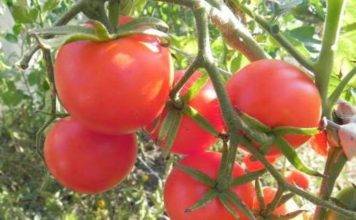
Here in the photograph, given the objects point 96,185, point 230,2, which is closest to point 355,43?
point 230,2

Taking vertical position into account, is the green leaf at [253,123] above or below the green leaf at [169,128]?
above

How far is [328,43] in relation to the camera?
0.71 meters

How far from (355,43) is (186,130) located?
12.9 inches

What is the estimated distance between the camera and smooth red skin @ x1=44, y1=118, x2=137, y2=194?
0.72 meters

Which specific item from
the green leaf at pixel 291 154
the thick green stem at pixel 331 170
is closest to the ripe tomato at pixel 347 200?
the thick green stem at pixel 331 170

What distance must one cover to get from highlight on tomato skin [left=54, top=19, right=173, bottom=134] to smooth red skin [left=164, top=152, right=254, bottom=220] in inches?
4.1

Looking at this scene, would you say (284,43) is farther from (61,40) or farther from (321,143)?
(61,40)

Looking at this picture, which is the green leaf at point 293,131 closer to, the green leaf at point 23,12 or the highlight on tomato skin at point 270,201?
the highlight on tomato skin at point 270,201

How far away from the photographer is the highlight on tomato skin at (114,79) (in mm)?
590

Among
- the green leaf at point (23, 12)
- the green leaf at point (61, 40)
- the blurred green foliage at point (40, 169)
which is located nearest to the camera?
the green leaf at point (61, 40)

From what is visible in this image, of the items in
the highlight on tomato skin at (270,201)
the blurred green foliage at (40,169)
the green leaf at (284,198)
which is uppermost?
the green leaf at (284,198)

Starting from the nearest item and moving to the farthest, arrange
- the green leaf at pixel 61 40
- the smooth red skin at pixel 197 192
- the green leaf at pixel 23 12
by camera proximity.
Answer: the green leaf at pixel 61 40
the smooth red skin at pixel 197 192
the green leaf at pixel 23 12

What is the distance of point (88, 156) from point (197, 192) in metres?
0.13

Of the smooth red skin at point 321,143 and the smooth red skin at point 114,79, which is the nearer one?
the smooth red skin at point 114,79
